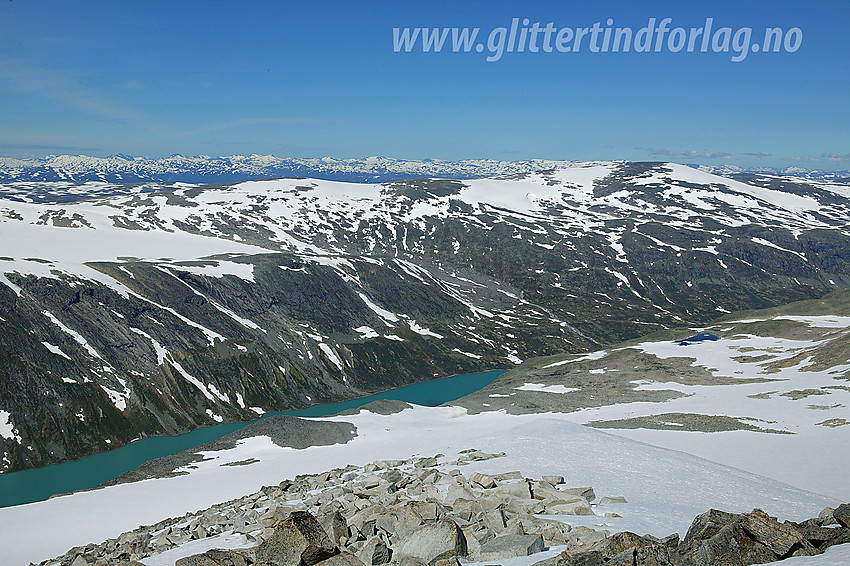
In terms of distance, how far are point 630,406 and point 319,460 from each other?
45.2 meters

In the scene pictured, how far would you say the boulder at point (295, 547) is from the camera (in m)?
18.1

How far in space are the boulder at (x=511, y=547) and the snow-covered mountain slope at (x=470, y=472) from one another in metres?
5.44

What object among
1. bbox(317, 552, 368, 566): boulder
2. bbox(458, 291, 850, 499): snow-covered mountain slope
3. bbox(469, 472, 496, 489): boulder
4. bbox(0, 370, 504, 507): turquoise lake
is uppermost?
bbox(317, 552, 368, 566): boulder

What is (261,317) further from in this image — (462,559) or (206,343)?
(462,559)

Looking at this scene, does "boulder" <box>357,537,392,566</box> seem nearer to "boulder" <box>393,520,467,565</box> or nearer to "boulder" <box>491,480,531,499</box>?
"boulder" <box>393,520,467,565</box>

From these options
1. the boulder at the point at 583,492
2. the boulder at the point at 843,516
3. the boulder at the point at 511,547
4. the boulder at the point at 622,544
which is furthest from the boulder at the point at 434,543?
the boulder at the point at 583,492

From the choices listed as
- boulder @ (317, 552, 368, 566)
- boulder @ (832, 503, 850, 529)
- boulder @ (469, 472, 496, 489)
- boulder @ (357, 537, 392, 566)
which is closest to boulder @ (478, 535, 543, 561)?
boulder @ (357, 537, 392, 566)

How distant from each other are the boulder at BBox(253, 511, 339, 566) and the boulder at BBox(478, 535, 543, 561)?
215 inches

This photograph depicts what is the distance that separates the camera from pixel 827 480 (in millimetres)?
43594

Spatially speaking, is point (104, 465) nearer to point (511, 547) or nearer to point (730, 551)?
point (511, 547)

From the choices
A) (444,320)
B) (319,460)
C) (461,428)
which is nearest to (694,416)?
(461,428)

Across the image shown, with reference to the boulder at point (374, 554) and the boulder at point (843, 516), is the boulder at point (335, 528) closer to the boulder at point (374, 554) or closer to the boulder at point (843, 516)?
the boulder at point (374, 554)

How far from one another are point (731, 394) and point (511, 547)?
7552cm

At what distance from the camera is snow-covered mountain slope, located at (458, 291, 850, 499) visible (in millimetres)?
52719
